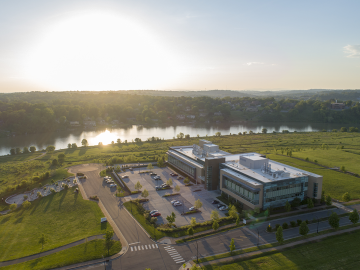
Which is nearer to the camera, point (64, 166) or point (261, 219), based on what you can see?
point (261, 219)

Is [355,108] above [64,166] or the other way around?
above

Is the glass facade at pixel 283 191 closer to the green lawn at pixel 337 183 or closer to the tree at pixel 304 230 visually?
the tree at pixel 304 230

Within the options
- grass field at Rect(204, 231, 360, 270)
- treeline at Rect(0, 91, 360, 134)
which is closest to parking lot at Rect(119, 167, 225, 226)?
grass field at Rect(204, 231, 360, 270)

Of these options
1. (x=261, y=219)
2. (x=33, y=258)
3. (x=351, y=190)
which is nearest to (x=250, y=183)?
(x=261, y=219)

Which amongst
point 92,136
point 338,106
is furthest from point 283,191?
point 338,106

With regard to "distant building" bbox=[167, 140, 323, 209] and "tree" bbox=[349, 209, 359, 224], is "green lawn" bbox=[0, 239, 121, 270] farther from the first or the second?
"tree" bbox=[349, 209, 359, 224]

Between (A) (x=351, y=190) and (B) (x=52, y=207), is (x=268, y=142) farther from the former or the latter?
(B) (x=52, y=207)

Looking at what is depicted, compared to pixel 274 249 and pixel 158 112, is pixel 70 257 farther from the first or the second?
pixel 158 112
